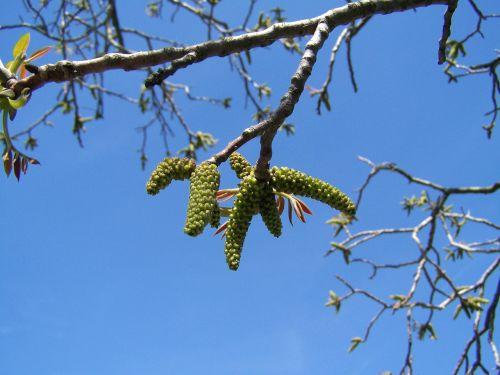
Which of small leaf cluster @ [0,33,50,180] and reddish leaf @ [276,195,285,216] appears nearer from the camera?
small leaf cluster @ [0,33,50,180]

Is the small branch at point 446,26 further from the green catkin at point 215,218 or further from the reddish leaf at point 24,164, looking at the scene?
the reddish leaf at point 24,164

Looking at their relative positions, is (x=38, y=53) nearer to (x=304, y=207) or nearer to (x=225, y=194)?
(x=225, y=194)

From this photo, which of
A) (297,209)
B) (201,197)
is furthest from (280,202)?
(201,197)

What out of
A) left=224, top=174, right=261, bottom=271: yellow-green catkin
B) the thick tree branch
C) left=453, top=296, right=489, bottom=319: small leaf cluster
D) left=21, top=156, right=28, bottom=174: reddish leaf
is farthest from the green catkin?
left=453, top=296, right=489, bottom=319: small leaf cluster

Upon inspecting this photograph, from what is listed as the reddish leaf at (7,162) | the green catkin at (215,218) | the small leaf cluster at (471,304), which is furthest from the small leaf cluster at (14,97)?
the small leaf cluster at (471,304)

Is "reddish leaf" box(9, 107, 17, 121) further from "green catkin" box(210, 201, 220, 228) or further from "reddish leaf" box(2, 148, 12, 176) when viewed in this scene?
"green catkin" box(210, 201, 220, 228)

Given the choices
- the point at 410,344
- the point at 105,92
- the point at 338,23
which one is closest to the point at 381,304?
the point at 410,344
